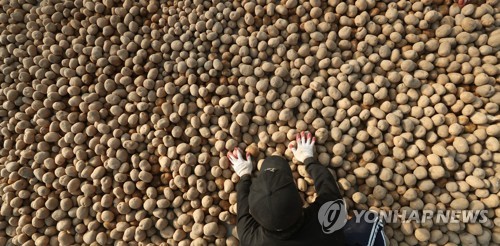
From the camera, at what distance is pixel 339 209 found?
4.75 feet

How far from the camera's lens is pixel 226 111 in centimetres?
177

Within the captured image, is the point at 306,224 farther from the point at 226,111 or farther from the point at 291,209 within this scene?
the point at 226,111

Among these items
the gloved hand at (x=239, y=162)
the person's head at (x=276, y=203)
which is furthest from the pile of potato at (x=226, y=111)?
the person's head at (x=276, y=203)

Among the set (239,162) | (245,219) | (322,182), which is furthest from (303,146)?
(245,219)

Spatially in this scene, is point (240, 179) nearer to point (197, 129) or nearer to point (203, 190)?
point (203, 190)

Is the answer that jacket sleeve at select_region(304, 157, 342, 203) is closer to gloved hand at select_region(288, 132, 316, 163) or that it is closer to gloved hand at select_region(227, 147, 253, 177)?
gloved hand at select_region(288, 132, 316, 163)

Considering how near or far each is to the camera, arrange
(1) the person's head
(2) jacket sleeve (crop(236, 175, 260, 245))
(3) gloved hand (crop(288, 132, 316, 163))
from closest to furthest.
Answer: (1) the person's head
(2) jacket sleeve (crop(236, 175, 260, 245))
(3) gloved hand (crop(288, 132, 316, 163))

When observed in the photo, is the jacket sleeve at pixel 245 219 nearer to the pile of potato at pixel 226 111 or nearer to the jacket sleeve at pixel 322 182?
the pile of potato at pixel 226 111

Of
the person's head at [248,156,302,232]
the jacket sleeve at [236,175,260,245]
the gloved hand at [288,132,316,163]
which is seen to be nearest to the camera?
the person's head at [248,156,302,232]

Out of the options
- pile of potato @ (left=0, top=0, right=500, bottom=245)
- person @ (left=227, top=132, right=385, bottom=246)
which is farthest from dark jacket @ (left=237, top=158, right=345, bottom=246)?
pile of potato @ (left=0, top=0, right=500, bottom=245)

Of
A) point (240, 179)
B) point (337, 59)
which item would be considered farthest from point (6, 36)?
point (337, 59)

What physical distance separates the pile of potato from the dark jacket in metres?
0.10

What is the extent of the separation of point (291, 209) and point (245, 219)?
13.1 inches

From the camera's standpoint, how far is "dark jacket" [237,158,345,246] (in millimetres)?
1261
